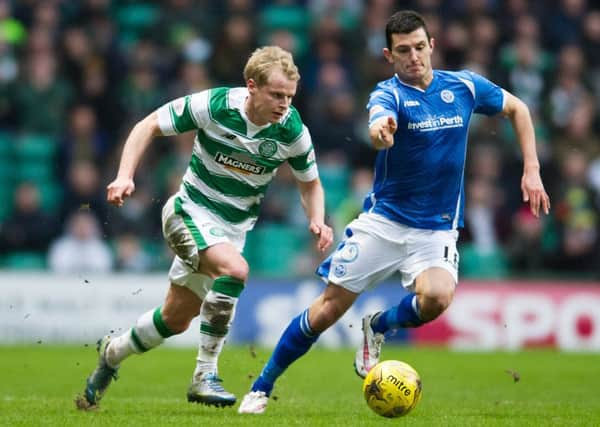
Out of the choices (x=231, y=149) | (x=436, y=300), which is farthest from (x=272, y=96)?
(x=436, y=300)

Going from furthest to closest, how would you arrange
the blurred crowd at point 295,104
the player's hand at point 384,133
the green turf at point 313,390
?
the blurred crowd at point 295,104
the green turf at point 313,390
the player's hand at point 384,133

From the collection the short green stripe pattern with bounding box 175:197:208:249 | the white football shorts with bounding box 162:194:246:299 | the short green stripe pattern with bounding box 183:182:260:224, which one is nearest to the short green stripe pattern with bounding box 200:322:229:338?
the white football shorts with bounding box 162:194:246:299

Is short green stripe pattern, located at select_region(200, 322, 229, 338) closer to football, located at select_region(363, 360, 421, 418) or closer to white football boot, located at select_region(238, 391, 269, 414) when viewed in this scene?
white football boot, located at select_region(238, 391, 269, 414)

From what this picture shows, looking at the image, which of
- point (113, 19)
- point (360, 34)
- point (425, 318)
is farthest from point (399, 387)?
point (113, 19)

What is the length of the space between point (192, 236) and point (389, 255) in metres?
1.38

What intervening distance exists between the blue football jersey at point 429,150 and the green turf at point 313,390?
1.41m

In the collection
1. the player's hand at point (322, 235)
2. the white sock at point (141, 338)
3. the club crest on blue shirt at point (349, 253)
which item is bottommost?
the white sock at point (141, 338)

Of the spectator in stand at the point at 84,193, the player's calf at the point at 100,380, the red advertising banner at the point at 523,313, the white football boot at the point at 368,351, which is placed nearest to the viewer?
the player's calf at the point at 100,380

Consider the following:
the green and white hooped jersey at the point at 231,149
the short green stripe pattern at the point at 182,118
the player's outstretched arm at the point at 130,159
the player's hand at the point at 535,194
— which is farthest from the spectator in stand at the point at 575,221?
the player's outstretched arm at the point at 130,159

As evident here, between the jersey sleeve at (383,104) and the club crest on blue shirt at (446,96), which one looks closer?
the jersey sleeve at (383,104)

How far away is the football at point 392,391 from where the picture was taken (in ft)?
26.1

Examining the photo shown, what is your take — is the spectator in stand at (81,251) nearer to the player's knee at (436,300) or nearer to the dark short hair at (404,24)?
the player's knee at (436,300)

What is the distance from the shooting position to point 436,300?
8.45m

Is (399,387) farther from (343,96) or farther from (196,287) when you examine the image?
(343,96)
